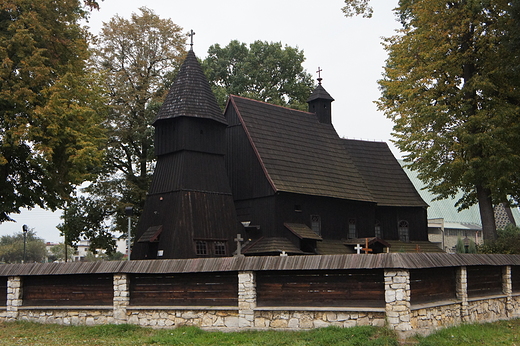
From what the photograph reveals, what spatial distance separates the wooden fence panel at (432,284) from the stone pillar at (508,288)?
3502 millimetres

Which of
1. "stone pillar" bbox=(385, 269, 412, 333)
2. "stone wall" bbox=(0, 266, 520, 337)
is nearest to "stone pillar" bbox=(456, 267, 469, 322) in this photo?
"stone wall" bbox=(0, 266, 520, 337)

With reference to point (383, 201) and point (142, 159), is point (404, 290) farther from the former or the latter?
point (142, 159)

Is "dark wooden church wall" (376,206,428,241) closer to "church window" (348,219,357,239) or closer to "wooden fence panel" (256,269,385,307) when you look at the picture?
"church window" (348,219,357,239)

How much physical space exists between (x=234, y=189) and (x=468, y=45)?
13.6 metres

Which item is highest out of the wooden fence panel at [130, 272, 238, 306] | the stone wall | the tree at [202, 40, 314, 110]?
the tree at [202, 40, 314, 110]

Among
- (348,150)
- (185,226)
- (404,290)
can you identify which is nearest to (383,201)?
(348,150)

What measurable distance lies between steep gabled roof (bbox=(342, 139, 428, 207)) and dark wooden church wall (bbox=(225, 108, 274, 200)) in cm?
896

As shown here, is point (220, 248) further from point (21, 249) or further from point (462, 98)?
point (21, 249)

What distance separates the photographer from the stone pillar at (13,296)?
64.7 feet

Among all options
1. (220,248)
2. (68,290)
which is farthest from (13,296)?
(220,248)

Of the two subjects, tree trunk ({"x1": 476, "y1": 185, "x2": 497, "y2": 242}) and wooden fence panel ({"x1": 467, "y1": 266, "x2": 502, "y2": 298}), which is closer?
wooden fence panel ({"x1": 467, "y1": 266, "x2": 502, "y2": 298})

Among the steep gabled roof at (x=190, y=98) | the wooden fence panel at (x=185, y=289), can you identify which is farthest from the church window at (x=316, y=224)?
the wooden fence panel at (x=185, y=289)

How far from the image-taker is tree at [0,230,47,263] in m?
A: 76.4

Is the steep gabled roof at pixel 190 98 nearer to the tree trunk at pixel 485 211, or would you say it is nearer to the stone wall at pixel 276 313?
the stone wall at pixel 276 313
